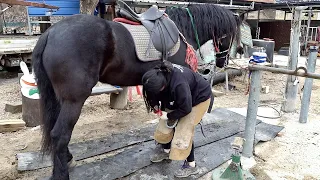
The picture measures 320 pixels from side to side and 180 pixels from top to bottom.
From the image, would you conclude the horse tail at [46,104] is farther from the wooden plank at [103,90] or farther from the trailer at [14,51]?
the trailer at [14,51]

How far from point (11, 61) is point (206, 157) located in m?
5.99

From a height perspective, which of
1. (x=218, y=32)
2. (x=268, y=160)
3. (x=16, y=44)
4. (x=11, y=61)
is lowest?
(x=268, y=160)

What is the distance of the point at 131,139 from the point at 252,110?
154 centimetres

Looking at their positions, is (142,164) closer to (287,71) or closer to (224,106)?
(287,71)

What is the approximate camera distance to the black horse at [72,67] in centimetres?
221

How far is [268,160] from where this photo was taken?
123 inches

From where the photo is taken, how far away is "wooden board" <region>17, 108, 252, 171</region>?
9.35ft

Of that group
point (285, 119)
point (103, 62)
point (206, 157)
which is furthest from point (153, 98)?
point (285, 119)

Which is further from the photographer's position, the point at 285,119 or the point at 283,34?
the point at 283,34

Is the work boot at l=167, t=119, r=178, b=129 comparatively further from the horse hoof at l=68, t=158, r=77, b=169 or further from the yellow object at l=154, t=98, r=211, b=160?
the horse hoof at l=68, t=158, r=77, b=169

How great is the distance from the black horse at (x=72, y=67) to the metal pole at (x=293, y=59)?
8.89ft

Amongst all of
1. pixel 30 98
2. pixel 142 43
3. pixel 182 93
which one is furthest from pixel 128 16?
pixel 30 98

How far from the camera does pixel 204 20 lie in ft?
10.4

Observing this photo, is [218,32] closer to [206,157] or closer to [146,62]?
[146,62]
